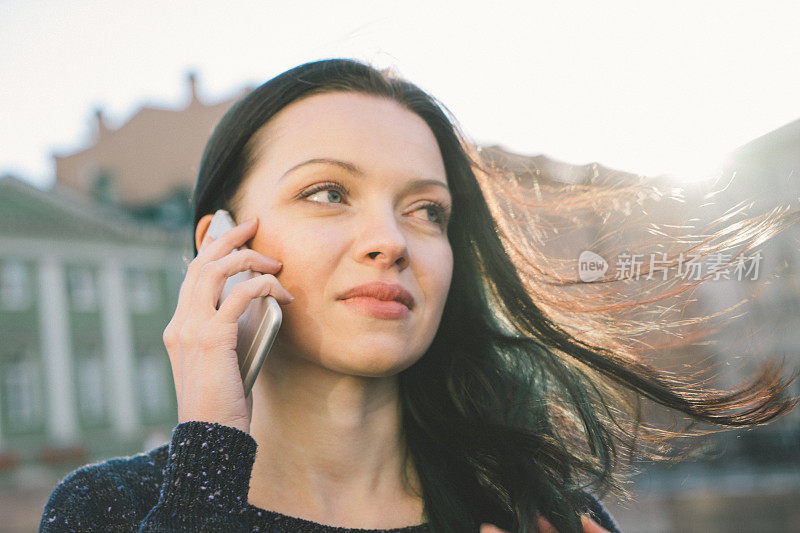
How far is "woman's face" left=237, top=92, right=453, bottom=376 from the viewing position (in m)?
1.76

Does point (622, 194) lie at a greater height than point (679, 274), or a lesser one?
greater

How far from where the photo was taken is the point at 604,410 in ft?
7.45

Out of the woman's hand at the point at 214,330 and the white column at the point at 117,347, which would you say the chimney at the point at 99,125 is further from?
the woman's hand at the point at 214,330

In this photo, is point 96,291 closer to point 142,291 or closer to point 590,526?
point 142,291

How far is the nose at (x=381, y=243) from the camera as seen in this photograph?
175cm

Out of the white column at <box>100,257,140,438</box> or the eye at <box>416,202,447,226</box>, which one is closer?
the eye at <box>416,202,447,226</box>

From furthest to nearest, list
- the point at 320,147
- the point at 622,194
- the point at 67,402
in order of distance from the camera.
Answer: the point at 67,402, the point at 622,194, the point at 320,147

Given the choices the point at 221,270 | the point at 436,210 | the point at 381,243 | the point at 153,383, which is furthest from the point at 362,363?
the point at 153,383

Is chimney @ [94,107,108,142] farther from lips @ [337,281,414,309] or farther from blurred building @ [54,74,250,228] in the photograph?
lips @ [337,281,414,309]

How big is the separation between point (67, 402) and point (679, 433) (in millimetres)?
32282

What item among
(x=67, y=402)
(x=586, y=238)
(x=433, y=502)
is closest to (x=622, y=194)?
(x=586, y=238)

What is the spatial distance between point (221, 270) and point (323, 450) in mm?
532

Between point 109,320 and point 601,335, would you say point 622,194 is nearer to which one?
point 601,335

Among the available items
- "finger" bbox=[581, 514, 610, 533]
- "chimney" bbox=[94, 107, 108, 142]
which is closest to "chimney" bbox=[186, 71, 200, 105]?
"chimney" bbox=[94, 107, 108, 142]
